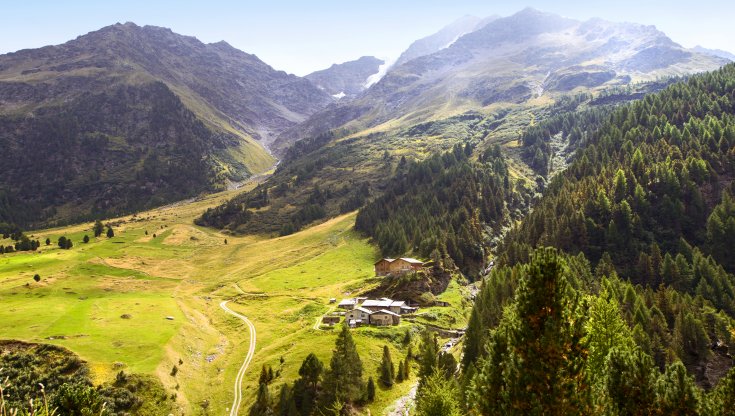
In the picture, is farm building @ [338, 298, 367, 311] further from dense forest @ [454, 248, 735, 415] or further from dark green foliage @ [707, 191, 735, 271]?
dark green foliage @ [707, 191, 735, 271]

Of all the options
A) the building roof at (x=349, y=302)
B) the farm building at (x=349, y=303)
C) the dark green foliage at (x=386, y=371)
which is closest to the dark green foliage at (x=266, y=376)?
the dark green foliage at (x=386, y=371)

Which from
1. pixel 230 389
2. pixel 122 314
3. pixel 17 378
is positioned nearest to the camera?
pixel 17 378

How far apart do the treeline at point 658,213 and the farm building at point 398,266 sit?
94.1ft

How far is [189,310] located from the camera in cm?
13175

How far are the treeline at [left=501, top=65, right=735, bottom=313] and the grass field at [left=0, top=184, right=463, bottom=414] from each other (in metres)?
41.7

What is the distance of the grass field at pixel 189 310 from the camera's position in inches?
3558

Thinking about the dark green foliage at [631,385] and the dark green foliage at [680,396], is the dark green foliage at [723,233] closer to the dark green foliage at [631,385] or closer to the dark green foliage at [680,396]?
the dark green foliage at [631,385]

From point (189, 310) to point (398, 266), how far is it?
213ft

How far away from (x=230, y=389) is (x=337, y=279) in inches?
2858

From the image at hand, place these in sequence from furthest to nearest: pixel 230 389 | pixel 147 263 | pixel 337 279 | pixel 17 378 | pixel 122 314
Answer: pixel 147 263, pixel 337 279, pixel 122 314, pixel 230 389, pixel 17 378

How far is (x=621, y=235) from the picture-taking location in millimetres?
132250

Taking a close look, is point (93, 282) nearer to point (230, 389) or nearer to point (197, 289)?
point (197, 289)

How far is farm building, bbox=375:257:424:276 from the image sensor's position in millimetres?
144125

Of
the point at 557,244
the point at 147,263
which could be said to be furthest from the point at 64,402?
the point at 147,263
